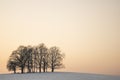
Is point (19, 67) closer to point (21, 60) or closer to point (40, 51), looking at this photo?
point (21, 60)

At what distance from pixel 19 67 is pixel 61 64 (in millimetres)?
14104

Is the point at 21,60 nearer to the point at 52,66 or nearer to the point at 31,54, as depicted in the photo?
the point at 31,54

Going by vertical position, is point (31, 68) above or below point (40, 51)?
below

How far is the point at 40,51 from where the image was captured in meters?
94.4

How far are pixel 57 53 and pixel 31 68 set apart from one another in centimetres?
1027

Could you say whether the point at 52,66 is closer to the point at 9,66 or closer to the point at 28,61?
the point at 28,61

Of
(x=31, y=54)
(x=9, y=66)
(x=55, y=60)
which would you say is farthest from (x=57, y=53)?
(x=9, y=66)

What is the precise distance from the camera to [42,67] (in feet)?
305

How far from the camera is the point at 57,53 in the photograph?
9406 cm

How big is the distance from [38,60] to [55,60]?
584cm

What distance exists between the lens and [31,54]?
93.1m

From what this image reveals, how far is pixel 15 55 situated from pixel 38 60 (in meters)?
8.18

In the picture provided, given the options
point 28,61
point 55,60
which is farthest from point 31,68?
point 55,60

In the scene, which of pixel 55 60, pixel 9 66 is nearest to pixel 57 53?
pixel 55 60
